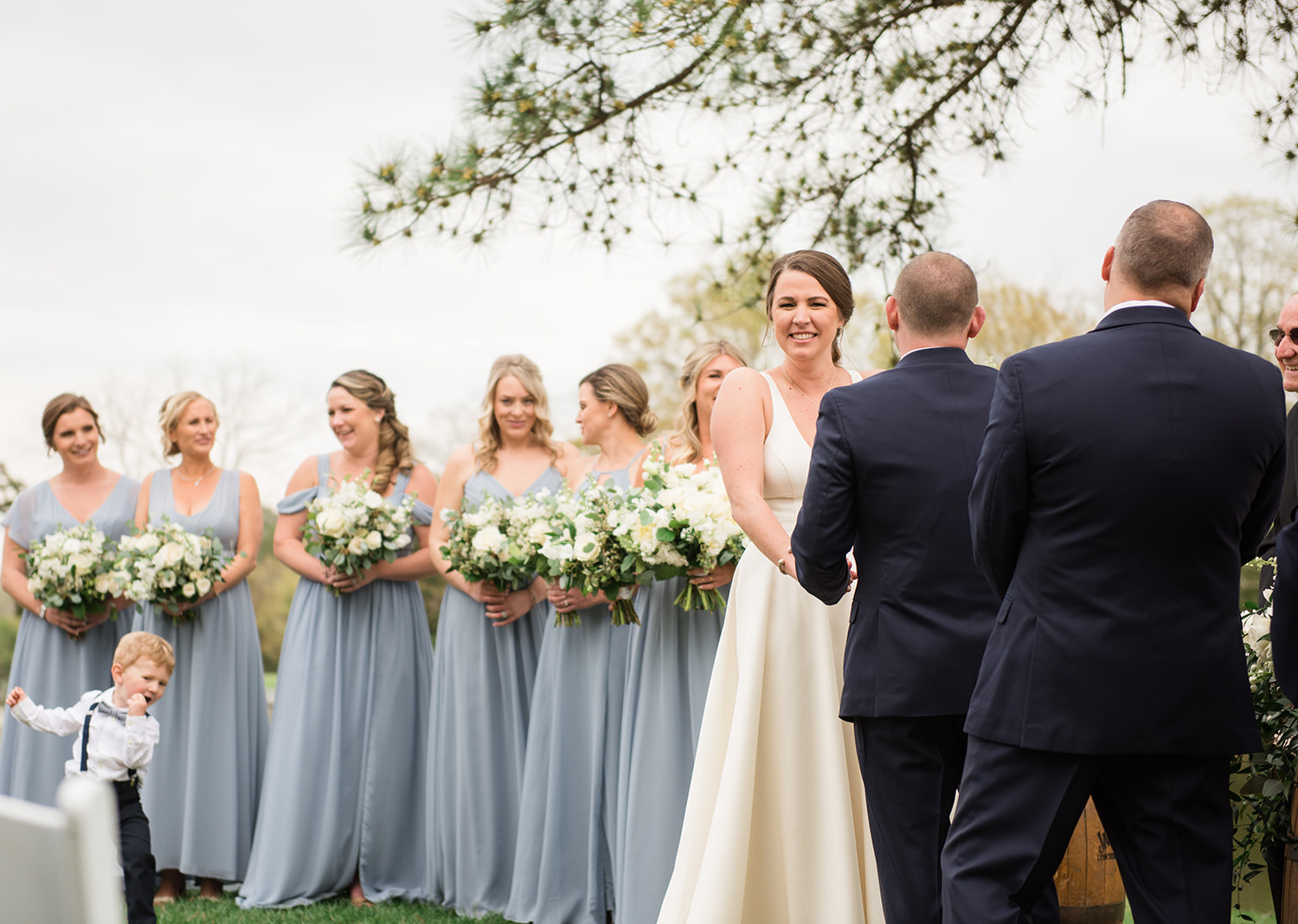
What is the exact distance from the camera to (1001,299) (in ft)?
60.3

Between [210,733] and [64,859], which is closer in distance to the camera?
[64,859]

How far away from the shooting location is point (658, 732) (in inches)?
202

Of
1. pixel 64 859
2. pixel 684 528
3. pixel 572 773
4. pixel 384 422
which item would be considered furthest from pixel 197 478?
pixel 64 859

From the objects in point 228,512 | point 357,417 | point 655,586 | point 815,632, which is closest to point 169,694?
point 228,512

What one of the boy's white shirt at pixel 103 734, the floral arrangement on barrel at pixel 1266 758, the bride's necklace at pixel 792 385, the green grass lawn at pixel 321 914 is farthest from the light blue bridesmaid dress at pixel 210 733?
the floral arrangement on barrel at pixel 1266 758

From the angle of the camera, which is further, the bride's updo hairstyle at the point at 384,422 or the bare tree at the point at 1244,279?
the bare tree at the point at 1244,279

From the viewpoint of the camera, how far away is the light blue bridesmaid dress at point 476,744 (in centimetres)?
595

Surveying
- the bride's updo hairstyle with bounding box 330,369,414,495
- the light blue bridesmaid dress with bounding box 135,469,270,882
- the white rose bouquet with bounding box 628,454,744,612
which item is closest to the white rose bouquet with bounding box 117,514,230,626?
the light blue bridesmaid dress with bounding box 135,469,270,882

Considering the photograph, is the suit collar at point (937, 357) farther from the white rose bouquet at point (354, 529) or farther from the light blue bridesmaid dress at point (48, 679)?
the light blue bridesmaid dress at point (48, 679)

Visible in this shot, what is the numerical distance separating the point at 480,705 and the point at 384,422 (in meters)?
1.68

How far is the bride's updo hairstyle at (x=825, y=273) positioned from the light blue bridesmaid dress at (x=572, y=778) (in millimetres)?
1536

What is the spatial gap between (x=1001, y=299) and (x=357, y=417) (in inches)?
543

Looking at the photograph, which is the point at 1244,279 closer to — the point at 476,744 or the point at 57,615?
the point at 476,744

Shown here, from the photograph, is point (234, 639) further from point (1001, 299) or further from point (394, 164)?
point (1001, 299)
